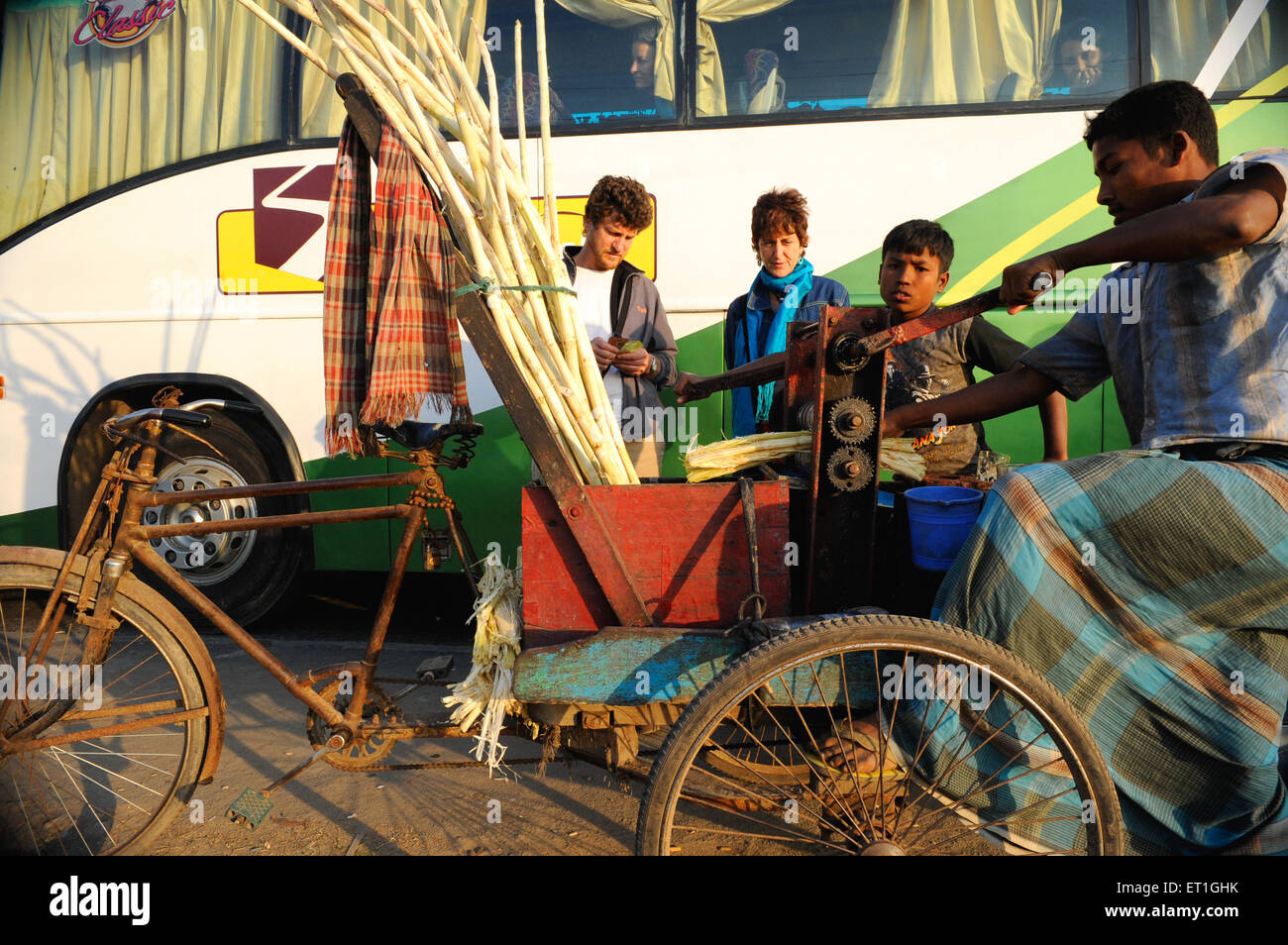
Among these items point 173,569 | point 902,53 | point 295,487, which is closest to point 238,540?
point 173,569

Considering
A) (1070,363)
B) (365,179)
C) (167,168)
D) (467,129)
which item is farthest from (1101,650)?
(167,168)

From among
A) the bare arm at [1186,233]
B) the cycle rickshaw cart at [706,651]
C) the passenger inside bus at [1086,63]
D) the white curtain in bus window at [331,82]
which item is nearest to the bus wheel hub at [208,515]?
the white curtain in bus window at [331,82]

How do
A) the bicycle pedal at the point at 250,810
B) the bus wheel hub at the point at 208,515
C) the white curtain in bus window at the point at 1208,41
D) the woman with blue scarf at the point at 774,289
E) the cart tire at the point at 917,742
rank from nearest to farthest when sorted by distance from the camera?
the cart tire at the point at 917,742, the bicycle pedal at the point at 250,810, the woman with blue scarf at the point at 774,289, the white curtain in bus window at the point at 1208,41, the bus wheel hub at the point at 208,515

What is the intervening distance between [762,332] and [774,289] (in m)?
0.18

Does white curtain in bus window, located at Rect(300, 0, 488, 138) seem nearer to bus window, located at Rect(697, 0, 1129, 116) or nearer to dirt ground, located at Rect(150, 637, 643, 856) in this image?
bus window, located at Rect(697, 0, 1129, 116)

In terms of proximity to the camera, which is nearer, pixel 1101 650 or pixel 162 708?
pixel 1101 650

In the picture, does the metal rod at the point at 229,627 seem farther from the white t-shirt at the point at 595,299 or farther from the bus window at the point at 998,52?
the bus window at the point at 998,52

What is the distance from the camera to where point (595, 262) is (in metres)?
3.41

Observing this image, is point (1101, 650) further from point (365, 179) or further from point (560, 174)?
point (560, 174)

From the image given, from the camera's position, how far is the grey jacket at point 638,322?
3.35 meters

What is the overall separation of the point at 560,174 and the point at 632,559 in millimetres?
2636

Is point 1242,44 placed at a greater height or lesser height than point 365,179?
greater

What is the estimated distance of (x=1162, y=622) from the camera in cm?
172

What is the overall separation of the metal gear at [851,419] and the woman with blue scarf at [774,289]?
126cm
